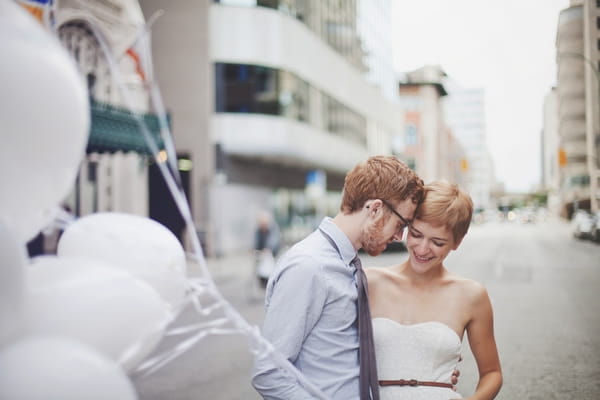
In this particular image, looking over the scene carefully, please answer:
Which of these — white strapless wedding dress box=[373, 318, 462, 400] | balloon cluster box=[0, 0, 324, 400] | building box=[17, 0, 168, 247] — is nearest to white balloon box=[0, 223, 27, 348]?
balloon cluster box=[0, 0, 324, 400]

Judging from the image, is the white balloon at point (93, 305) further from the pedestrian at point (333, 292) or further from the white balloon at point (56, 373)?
the pedestrian at point (333, 292)

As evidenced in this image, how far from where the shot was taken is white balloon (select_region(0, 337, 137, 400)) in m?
1.03

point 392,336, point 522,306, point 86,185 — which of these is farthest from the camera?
point 86,185

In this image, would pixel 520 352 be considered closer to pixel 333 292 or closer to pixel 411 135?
pixel 333 292

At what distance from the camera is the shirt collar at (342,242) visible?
1867 millimetres

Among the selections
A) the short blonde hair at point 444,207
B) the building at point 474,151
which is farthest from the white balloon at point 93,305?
the building at point 474,151

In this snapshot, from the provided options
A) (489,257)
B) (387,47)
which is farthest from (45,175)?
(387,47)

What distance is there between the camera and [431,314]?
214 cm

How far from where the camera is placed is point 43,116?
3.99 feet

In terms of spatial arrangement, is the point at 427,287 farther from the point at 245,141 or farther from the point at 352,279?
the point at 245,141

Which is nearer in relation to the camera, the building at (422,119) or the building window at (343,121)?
the building window at (343,121)

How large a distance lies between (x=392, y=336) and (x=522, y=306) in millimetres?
7446

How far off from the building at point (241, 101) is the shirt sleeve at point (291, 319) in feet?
59.7

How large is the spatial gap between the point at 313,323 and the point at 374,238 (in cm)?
38
